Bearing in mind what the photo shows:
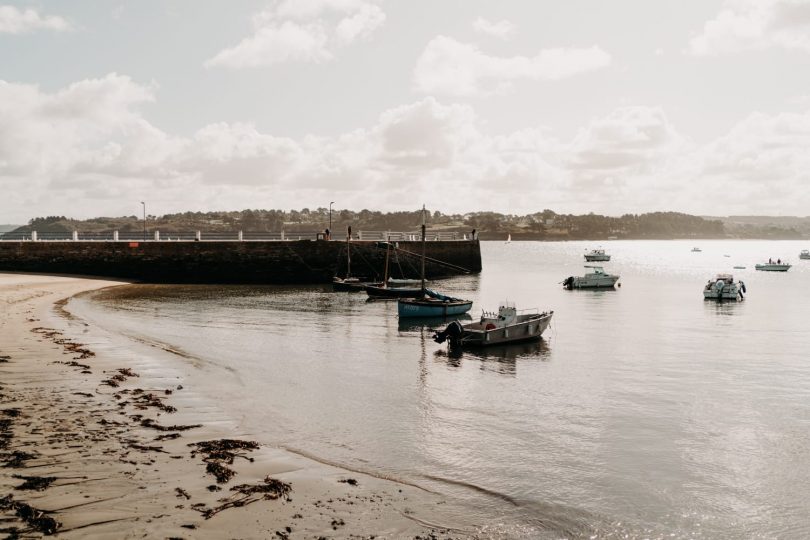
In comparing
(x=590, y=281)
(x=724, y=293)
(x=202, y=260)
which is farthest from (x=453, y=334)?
(x=590, y=281)

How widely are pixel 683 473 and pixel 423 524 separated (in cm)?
638

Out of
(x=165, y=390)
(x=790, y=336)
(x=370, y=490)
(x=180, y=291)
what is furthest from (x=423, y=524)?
(x=180, y=291)

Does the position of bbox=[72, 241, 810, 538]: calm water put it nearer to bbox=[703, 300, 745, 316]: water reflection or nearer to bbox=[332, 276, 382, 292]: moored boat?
bbox=[703, 300, 745, 316]: water reflection

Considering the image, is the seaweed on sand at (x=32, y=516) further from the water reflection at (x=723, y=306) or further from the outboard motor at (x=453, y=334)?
the water reflection at (x=723, y=306)

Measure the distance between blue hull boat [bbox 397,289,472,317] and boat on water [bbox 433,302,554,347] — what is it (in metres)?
7.62

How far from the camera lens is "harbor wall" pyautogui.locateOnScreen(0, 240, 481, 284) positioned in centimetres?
5812

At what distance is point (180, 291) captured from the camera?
52375 millimetres

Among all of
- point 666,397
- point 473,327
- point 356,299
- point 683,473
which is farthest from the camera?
point 356,299

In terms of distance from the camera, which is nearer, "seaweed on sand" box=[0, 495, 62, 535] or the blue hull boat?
"seaweed on sand" box=[0, 495, 62, 535]

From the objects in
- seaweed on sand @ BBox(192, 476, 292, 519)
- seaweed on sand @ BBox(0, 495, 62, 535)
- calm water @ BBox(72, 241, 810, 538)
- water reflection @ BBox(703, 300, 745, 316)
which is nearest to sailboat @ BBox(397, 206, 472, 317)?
calm water @ BBox(72, 241, 810, 538)

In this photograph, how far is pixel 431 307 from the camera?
3909cm

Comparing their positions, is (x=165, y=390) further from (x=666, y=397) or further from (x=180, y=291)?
(x=180, y=291)

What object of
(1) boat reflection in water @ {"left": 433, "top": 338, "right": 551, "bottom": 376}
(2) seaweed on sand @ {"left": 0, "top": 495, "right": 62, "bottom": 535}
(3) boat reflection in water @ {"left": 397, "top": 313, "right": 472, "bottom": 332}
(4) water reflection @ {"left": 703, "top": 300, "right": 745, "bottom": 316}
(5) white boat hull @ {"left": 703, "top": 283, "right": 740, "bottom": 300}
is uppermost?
(2) seaweed on sand @ {"left": 0, "top": 495, "right": 62, "bottom": 535}

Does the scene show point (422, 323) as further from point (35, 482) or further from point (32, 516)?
point (32, 516)
